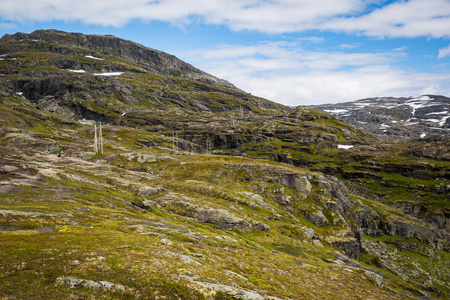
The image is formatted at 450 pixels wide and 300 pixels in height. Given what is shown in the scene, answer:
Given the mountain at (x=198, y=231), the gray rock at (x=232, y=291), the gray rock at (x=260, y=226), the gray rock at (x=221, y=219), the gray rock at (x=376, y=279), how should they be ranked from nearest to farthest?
the mountain at (x=198, y=231) → the gray rock at (x=232, y=291) → the gray rock at (x=376, y=279) → the gray rock at (x=221, y=219) → the gray rock at (x=260, y=226)

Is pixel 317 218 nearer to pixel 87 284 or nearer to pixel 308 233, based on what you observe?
pixel 308 233

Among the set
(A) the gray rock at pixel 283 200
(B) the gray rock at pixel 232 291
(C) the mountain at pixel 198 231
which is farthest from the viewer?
(A) the gray rock at pixel 283 200

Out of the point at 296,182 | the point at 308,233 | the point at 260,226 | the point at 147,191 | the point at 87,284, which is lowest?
the point at 308,233

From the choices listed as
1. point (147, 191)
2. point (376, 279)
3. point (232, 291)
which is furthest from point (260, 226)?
point (232, 291)

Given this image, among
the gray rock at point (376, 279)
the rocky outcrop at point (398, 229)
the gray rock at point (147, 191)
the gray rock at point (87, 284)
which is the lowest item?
the rocky outcrop at point (398, 229)

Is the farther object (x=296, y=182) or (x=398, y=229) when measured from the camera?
(x=398, y=229)

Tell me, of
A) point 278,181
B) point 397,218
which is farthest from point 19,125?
point 397,218

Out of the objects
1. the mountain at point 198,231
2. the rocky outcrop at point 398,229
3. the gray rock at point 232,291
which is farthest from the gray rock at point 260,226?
the rocky outcrop at point 398,229

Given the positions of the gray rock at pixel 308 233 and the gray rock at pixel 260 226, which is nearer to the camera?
the gray rock at pixel 260 226

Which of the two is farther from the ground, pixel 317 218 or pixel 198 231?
pixel 198 231

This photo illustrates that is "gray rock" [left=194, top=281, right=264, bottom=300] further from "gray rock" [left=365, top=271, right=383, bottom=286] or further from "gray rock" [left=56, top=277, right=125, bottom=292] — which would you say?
"gray rock" [left=365, top=271, right=383, bottom=286]

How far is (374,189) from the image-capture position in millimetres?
167500

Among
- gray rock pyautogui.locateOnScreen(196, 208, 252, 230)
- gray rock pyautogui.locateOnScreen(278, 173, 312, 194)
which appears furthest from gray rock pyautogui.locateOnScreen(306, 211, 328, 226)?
gray rock pyautogui.locateOnScreen(196, 208, 252, 230)

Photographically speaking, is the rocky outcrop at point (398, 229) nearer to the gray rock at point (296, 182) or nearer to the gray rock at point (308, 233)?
the gray rock at point (296, 182)
